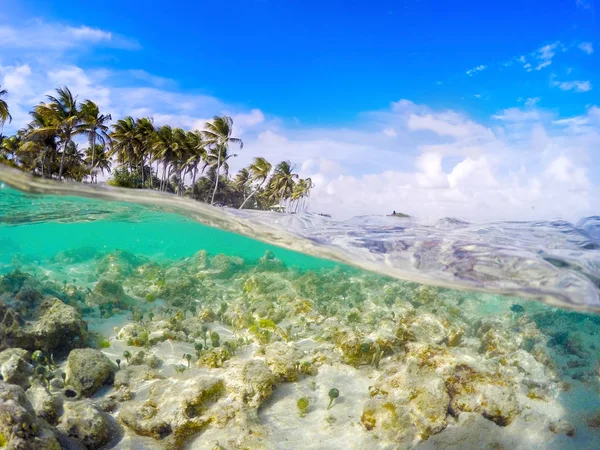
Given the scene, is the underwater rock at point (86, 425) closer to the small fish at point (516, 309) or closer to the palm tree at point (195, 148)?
the small fish at point (516, 309)

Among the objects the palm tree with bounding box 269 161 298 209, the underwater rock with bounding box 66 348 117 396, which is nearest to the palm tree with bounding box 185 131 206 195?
the palm tree with bounding box 269 161 298 209

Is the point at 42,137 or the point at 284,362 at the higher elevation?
the point at 42,137

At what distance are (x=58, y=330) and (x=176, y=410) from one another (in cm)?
477

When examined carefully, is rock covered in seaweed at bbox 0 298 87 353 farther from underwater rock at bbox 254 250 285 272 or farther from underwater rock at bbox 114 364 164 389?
underwater rock at bbox 254 250 285 272

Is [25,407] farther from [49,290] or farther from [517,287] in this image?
[517,287]

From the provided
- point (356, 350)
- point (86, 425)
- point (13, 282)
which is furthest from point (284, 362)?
point (13, 282)

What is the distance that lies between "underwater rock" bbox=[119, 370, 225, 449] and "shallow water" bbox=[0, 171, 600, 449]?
26 mm

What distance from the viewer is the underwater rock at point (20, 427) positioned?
5527mm

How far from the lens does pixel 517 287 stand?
1070cm

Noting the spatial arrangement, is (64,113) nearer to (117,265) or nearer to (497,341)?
(117,265)

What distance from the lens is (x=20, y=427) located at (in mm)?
5648

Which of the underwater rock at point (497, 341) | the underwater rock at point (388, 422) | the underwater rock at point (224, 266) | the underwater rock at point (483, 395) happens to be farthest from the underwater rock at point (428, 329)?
the underwater rock at point (224, 266)

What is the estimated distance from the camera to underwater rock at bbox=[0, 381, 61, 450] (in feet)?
18.1

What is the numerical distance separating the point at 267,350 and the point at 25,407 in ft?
16.4
